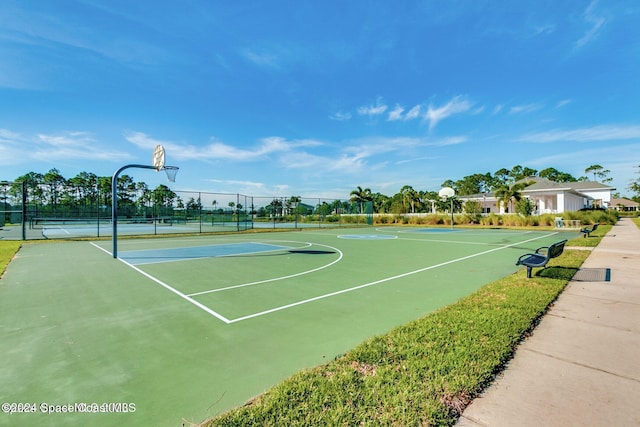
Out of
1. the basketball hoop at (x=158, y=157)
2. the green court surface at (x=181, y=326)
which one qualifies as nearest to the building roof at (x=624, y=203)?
the green court surface at (x=181, y=326)

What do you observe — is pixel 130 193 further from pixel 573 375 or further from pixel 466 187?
pixel 466 187

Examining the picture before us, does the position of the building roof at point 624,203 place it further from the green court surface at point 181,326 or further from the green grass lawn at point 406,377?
the green grass lawn at point 406,377

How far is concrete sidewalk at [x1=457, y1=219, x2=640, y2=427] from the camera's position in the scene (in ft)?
7.26

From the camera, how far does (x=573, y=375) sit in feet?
9.00

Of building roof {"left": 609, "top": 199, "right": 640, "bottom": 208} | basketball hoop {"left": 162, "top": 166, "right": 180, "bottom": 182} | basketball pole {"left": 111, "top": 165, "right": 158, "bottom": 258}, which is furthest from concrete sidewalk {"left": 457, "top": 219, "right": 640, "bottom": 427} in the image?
building roof {"left": 609, "top": 199, "right": 640, "bottom": 208}

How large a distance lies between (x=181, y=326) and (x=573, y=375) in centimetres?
457

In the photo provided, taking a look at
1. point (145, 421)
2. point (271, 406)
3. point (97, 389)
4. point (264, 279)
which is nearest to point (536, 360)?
point (271, 406)

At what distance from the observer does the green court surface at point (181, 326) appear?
8.43 ft

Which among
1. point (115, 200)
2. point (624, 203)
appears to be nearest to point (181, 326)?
Answer: point (115, 200)

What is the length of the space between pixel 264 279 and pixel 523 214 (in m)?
32.6

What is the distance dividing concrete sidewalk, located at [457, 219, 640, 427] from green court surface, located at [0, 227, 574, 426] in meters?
1.50

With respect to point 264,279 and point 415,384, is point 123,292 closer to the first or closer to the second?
point 264,279

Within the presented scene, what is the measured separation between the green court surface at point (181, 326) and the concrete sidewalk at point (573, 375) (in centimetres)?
150

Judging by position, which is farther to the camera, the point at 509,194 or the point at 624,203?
the point at 624,203
